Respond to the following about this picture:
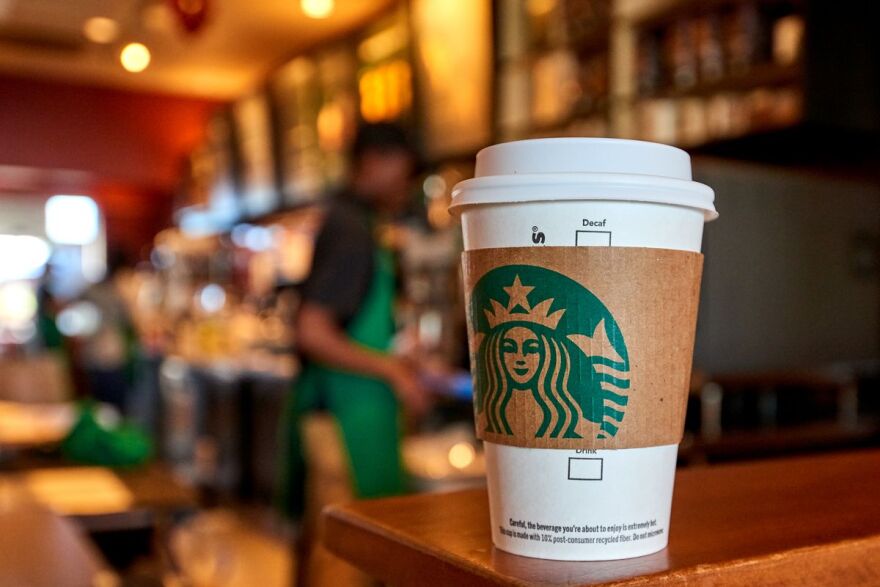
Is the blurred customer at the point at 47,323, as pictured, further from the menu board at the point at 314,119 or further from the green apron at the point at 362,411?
the green apron at the point at 362,411

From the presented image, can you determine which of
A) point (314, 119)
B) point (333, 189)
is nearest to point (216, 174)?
point (314, 119)

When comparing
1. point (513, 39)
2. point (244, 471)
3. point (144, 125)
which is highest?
point (144, 125)

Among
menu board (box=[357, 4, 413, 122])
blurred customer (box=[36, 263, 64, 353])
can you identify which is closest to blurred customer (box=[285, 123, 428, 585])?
menu board (box=[357, 4, 413, 122])

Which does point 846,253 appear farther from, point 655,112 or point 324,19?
point 324,19

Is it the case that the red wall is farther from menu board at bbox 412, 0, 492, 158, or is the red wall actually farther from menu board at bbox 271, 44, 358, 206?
menu board at bbox 412, 0, 492, 158

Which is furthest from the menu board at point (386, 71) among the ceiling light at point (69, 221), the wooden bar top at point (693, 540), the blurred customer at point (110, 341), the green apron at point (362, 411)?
the ceiling light at point (69, 221)

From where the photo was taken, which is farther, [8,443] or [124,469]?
[8,443]

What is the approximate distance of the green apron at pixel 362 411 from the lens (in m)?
2.57

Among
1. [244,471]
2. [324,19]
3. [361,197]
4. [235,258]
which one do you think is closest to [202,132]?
[235,258]

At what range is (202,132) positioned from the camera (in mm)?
8445

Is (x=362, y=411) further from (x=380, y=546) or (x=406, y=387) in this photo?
(x=380, y=546)

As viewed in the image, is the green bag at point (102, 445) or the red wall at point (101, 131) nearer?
the green bag at point (102, 445)

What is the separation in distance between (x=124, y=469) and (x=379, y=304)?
0.99m

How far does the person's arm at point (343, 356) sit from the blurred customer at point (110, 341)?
4.98 m
